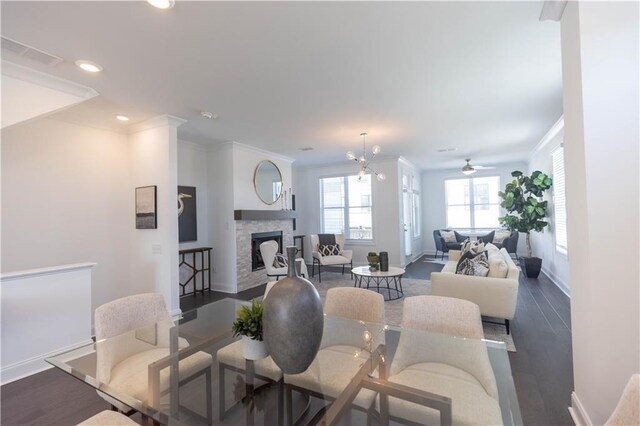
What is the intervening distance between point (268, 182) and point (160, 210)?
8.18 ft

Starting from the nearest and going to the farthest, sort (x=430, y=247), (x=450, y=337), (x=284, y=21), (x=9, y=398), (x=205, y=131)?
(x=450, y=337) < (x=284, y=21) < (x=9, y=398) < (x=205, y=131) < (x=430, y=247)

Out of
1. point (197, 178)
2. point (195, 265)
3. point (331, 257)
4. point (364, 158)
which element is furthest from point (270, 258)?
point (364, 158)

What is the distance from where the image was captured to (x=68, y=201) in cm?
361

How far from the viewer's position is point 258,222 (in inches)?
222

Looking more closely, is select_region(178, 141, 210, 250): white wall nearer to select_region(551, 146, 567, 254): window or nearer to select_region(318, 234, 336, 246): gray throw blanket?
select_region(318, 234, 336, 246): gray throw blanket

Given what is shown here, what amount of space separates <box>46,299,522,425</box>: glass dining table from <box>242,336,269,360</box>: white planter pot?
8 centimetres

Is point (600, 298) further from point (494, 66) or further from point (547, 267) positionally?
point (547, 267)

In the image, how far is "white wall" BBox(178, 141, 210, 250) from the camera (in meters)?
5.04

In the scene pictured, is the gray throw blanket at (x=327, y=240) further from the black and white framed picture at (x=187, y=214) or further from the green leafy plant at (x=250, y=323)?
the green leafy plant at (x=250, y=323)

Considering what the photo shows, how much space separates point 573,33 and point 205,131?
4.24 metres

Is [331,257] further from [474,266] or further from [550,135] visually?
[550,135]

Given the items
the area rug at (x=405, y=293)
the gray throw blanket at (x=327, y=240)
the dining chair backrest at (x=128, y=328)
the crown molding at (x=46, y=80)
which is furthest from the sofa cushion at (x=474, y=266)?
the crown molding at (x=46, y=80)

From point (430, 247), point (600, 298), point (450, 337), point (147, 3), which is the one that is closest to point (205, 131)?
point (147, 3)

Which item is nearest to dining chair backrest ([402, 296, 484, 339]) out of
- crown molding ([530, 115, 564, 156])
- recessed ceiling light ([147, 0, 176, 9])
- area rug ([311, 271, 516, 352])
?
area rug ([311, 271, 516, 352])
